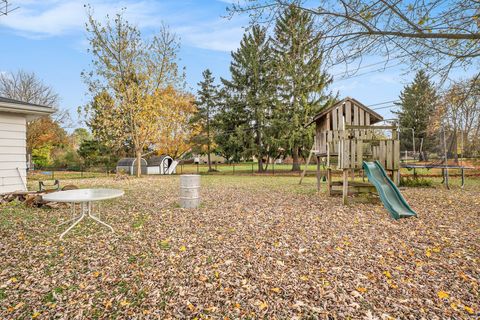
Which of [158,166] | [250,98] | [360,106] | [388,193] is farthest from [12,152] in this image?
[250,98]

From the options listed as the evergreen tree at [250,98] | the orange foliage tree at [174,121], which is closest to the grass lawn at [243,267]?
the orange foliage tree at [174,121]

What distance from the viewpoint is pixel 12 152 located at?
8.00m

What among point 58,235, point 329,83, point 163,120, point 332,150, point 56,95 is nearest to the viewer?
point 58,235

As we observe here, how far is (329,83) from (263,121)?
6.05 metres

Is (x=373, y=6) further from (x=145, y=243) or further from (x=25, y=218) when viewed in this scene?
(x=25, y=218)

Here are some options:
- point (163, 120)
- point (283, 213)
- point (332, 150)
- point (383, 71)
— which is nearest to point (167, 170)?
point (163, 120)

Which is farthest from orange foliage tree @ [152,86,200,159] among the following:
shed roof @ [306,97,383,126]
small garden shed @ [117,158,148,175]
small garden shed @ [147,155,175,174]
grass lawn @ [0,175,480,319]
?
grass lawn @ [0,175,480,319]

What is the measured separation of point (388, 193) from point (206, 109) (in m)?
20.6

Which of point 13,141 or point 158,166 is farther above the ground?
point 13,141

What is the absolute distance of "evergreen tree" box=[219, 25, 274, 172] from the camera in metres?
23.1

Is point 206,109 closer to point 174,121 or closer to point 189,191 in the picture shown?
point 174,121

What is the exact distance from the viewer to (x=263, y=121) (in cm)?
2309

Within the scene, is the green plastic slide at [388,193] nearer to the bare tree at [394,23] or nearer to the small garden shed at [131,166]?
the bare tree at [394,23]

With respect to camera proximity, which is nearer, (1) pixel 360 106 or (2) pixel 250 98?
(1) pixel 360 106
